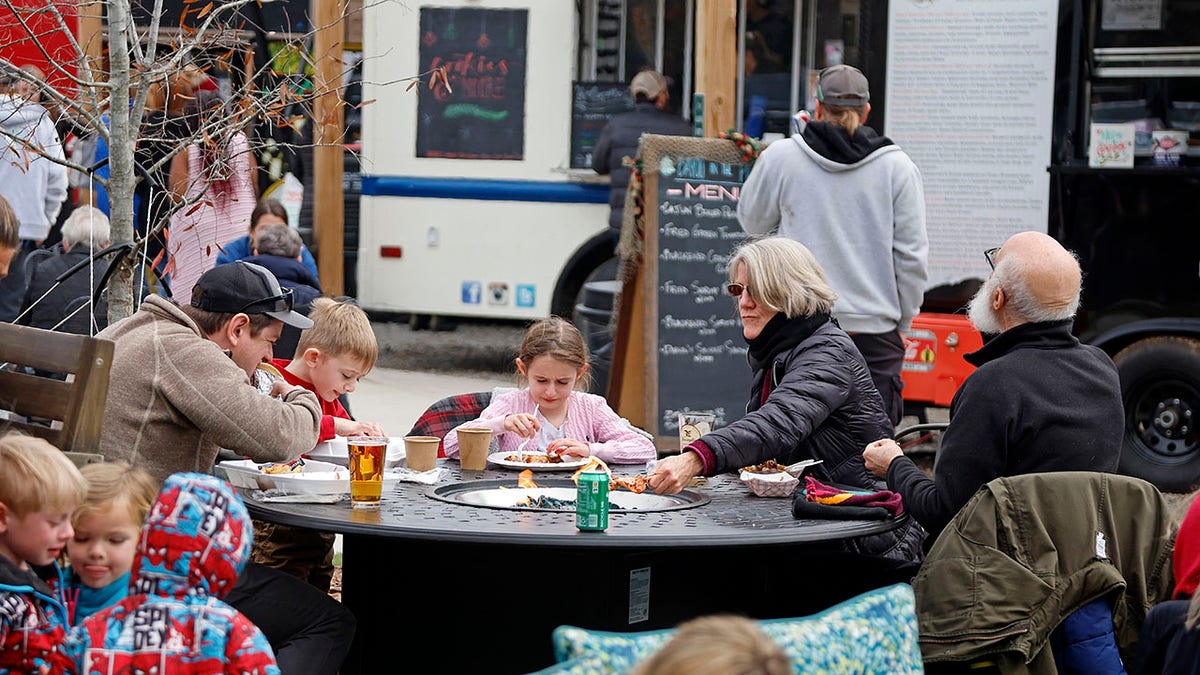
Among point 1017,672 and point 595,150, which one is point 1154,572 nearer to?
point 1017,672

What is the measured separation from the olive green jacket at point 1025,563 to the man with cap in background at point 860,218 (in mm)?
2694

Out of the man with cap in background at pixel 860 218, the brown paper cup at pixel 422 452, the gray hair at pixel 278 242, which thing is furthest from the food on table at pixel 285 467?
the gray hair at pixel 278 242

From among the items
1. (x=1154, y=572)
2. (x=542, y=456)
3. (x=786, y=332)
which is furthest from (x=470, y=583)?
(x=1154, y=572)

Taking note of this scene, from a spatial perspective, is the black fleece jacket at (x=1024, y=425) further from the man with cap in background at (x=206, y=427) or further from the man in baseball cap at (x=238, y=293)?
the man in baseball cap at (x=238, y=293)

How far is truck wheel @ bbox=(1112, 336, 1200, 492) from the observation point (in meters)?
7.55

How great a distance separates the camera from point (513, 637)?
387 cm

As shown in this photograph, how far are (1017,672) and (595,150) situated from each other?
6.67 meters

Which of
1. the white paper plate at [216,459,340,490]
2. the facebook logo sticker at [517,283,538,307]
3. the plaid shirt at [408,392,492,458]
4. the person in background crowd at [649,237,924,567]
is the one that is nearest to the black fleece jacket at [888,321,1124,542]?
the person in background crowd at [649,237,924,567]

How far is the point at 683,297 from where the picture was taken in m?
8.03

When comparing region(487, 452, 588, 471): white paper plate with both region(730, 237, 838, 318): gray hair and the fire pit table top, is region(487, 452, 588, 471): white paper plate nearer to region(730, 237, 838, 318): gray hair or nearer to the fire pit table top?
the fire pit table top

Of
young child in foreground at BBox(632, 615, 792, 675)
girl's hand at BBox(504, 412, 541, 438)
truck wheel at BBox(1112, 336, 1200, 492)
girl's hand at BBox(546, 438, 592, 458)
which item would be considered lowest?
truck wheel at BBox(1112, 336, 1200, 492)

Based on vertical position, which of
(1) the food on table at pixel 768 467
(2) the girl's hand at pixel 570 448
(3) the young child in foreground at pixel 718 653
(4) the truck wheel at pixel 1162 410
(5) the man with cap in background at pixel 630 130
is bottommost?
(4) the truck wheel at pixel 1162 410

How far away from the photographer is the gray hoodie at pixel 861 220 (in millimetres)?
6309

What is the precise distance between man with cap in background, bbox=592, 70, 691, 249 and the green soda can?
6217 mm
